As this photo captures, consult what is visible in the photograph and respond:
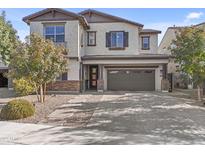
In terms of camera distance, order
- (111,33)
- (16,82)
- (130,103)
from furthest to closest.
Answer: (111,33) → (16,82) → (130,103)

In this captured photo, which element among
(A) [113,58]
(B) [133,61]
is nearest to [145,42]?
(B) [133,61]

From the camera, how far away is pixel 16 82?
2322 cm

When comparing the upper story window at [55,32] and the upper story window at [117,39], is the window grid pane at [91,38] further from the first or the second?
the upper story window at [55,32]

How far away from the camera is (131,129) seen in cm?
1162

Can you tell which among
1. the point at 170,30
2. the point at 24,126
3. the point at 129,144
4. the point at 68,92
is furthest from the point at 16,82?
the point at 170,30

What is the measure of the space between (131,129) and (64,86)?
1543 cm

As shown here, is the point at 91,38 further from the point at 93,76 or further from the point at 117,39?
the point at 93,76

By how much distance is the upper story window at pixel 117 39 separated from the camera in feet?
97.0

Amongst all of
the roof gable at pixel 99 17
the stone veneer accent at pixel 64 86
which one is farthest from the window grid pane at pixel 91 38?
the stone veneer accent at pixel 64 86

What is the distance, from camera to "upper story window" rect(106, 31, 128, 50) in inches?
1164

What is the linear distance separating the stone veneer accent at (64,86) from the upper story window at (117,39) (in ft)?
17.4

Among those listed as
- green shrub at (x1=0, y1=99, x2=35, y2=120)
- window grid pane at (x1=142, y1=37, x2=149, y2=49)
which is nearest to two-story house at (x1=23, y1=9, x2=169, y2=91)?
window grid pane at (x1=142, y1=37, x2=149, y2=49)
